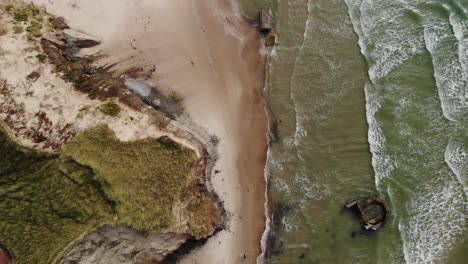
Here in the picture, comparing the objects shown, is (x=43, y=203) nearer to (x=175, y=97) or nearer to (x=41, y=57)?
(x=41, y=57)

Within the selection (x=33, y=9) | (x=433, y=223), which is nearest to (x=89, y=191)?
(x=33, y=9)

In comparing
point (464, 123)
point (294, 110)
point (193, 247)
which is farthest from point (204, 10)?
point (464, 123)

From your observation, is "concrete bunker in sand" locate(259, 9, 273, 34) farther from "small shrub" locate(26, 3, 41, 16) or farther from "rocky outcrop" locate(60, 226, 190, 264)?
"rocky outcrop" locate(60, 226, 190, 264)

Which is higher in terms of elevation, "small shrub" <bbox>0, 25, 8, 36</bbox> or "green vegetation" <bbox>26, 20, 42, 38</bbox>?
"green vegetation" <bbox>26, 20, 42, 38</bbox>

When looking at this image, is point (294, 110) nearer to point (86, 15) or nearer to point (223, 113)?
point (223, 113)

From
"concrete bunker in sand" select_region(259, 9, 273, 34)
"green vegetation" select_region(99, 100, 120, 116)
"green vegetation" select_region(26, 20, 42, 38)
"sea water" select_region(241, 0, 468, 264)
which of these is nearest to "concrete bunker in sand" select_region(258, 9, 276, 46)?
"concrete bunker in sand" select_region(259, 9, 273, 34)

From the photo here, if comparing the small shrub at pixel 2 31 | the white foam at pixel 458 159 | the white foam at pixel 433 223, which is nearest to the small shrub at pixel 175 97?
the small shrub at pixel 2 31

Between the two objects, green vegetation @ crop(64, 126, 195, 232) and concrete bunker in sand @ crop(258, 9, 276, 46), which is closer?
green vegetation @ crop(64, 126, 195, 232)

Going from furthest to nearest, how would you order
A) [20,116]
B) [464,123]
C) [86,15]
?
[86,15]
[464,123]
[20,116]

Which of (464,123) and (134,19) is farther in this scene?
(134,19)
